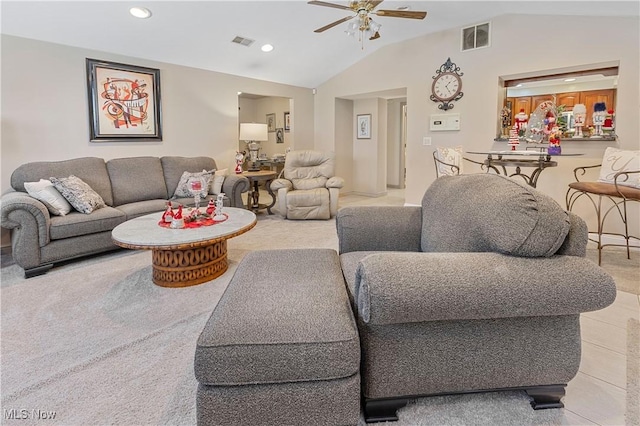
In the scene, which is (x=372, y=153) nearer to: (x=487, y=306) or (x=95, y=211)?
(x=95, y=211)

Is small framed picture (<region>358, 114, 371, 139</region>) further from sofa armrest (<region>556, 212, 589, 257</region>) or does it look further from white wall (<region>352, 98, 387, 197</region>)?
sofa armrest (<region>556, 212, 589, 257</region>)

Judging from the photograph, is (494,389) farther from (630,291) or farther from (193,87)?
(193,87)

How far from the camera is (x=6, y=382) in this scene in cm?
166

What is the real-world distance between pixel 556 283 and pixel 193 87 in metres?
5.16

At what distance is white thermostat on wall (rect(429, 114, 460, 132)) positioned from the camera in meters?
5.14

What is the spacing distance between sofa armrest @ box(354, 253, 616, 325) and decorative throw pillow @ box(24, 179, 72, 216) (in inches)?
129

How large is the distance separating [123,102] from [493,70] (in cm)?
476

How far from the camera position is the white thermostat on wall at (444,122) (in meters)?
5.14

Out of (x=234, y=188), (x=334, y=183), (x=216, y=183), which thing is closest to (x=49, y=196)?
(x=216, y=183)

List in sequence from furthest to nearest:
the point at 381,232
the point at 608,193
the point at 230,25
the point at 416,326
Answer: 1. the point at 230,25
2. the point at 608,193
3. the point at 381,232
4. the point at 416,326

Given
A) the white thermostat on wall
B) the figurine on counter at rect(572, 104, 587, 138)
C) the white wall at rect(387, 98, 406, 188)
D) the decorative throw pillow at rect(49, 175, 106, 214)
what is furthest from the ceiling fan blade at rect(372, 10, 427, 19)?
the white wall at rect(387, 98, 406, 188)

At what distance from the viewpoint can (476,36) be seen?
15.8ft

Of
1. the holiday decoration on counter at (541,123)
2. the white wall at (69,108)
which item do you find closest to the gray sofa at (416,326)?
the holiday decoration on counter at (541,123)
